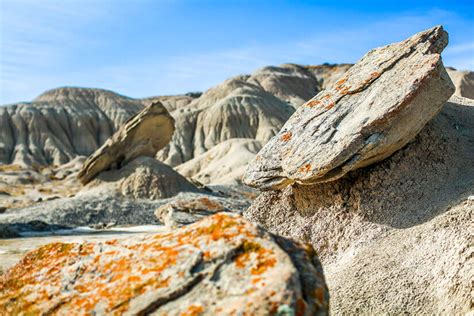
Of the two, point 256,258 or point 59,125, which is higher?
point 256,258

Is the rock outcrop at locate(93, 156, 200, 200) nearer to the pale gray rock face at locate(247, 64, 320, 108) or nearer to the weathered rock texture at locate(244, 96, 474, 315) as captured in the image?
the weathered rock texture at locate(244, 96, 474, 315)

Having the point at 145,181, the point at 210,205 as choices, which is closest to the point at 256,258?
the point at 210,205

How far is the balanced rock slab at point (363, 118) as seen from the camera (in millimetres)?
6977

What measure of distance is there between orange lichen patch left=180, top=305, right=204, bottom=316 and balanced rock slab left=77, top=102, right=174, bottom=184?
1218 inches

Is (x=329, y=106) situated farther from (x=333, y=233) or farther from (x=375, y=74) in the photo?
→ (x=333, y=233)

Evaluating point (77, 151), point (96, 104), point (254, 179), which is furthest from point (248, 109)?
point (254, 179)

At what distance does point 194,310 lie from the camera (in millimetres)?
3957

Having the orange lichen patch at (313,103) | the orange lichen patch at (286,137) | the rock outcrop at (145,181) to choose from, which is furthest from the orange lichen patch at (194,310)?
the rock outcrop at (145,181)

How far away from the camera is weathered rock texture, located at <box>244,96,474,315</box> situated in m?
6.21

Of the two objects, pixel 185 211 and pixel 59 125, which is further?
pixel 59 125

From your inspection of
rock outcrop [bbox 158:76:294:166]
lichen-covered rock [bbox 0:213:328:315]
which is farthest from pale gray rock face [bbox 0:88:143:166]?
lichen-covered rock [bbox 0:213:328:315]

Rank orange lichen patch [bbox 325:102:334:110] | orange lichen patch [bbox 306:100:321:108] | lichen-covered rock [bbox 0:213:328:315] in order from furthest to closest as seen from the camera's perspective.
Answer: orange lichen patch [bbox 306:100:321:108], orange lichen patch [bbox 325:102:334:110], lichen-covered rock [bbox 0:213:328:315]

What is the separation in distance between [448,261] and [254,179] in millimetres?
3258

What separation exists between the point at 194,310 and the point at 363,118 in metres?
4.18
